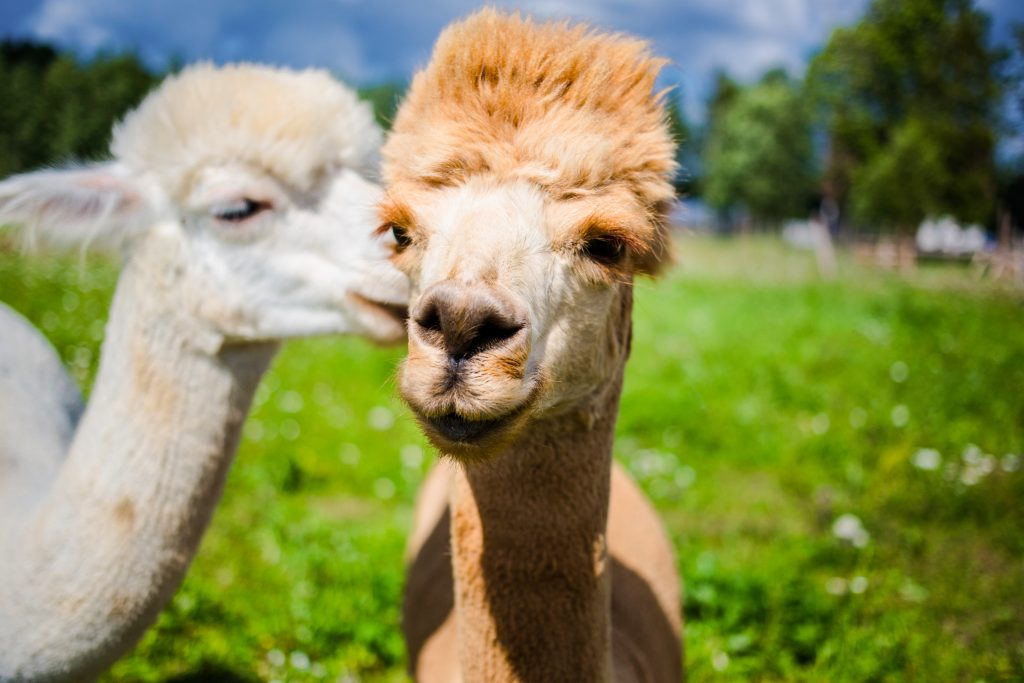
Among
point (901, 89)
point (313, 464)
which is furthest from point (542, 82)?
point (901, 89)

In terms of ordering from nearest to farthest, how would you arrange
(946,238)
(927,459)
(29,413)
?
(29,413) → (927,459) → (946,238)

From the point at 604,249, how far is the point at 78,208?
81.2 inches

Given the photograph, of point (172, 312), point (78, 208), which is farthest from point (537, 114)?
point (78, 208)

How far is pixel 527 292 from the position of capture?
1.45m

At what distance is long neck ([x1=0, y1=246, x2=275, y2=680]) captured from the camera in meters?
2.12

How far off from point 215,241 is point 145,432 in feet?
2.41

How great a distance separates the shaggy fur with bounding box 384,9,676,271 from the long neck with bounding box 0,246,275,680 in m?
1.15

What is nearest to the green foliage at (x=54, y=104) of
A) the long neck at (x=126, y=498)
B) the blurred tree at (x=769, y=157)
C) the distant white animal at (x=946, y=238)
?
the long neck at (x=126, y=498)

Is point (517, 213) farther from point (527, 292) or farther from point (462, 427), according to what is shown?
point (462, 427)

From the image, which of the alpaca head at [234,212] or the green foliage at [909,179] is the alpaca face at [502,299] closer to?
the alpaca head at [234,212]

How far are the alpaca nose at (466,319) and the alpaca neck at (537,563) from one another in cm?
44

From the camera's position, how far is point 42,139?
19953 mm

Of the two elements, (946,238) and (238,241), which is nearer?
(238,241)

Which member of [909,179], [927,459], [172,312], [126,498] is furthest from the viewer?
[909,179]
